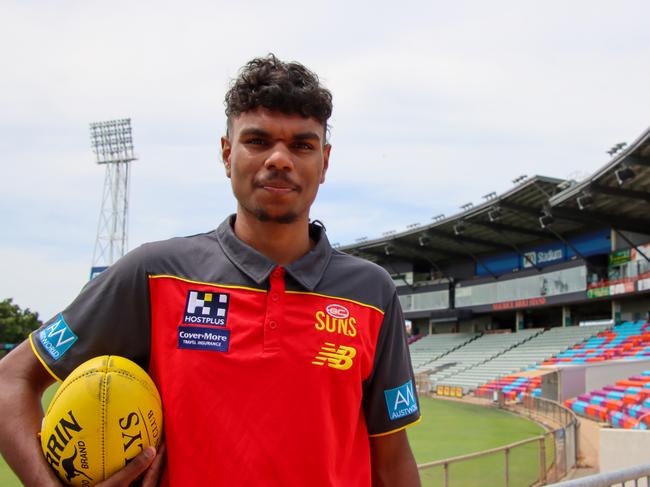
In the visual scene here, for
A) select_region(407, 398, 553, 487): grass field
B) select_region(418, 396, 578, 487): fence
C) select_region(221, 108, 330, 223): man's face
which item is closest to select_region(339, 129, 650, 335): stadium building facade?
select_region(407, 398, 553, 487): grass field

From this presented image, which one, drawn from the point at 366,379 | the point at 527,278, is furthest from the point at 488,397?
the point at 366,379

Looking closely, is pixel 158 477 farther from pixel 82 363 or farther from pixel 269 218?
pixel 269 218

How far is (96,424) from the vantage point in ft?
5.47

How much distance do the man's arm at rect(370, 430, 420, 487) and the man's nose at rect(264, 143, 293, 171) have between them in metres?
0.97

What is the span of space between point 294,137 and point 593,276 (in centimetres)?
3451

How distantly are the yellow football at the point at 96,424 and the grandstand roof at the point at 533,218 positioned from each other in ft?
74.4

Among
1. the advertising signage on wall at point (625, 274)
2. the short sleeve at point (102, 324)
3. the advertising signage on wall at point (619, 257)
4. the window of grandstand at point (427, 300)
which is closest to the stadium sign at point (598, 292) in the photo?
the advertising signage on wall at point (625, 274)

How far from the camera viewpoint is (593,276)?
33250mm

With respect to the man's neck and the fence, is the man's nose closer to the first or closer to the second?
the man's neck

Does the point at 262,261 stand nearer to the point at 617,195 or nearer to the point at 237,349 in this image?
the point at 237,349

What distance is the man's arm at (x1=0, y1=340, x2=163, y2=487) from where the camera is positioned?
5.37 ft

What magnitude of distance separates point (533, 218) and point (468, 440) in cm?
2289

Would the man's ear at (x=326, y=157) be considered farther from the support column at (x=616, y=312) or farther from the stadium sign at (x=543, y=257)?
the stadium sign at (x=543, y=257)

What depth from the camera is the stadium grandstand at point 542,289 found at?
71.7ft
